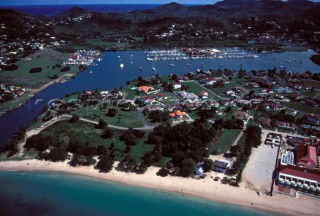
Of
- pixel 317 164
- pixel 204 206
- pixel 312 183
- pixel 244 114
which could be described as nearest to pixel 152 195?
pixel 204 206

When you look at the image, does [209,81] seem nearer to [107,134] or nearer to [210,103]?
[210,103]

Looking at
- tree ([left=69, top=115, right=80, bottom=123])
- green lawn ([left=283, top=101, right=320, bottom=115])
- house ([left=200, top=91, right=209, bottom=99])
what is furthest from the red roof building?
tree ([left=69, top=115, right=80, bottom=123])

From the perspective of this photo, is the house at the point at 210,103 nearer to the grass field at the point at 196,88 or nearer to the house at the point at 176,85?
the grass field at the point at 196,88

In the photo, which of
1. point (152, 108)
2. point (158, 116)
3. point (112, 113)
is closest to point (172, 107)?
point (152, 108)

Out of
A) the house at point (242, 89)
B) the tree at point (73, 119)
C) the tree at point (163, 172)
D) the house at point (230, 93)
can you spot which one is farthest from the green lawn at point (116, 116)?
the house at point (242, 89)

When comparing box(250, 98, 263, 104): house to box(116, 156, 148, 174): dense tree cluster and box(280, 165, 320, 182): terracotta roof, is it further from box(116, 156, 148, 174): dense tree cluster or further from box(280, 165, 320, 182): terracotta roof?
box(116, 156, 148, 174): dense tree cluster

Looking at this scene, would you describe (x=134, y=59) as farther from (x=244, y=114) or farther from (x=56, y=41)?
(x=244, y=114)
